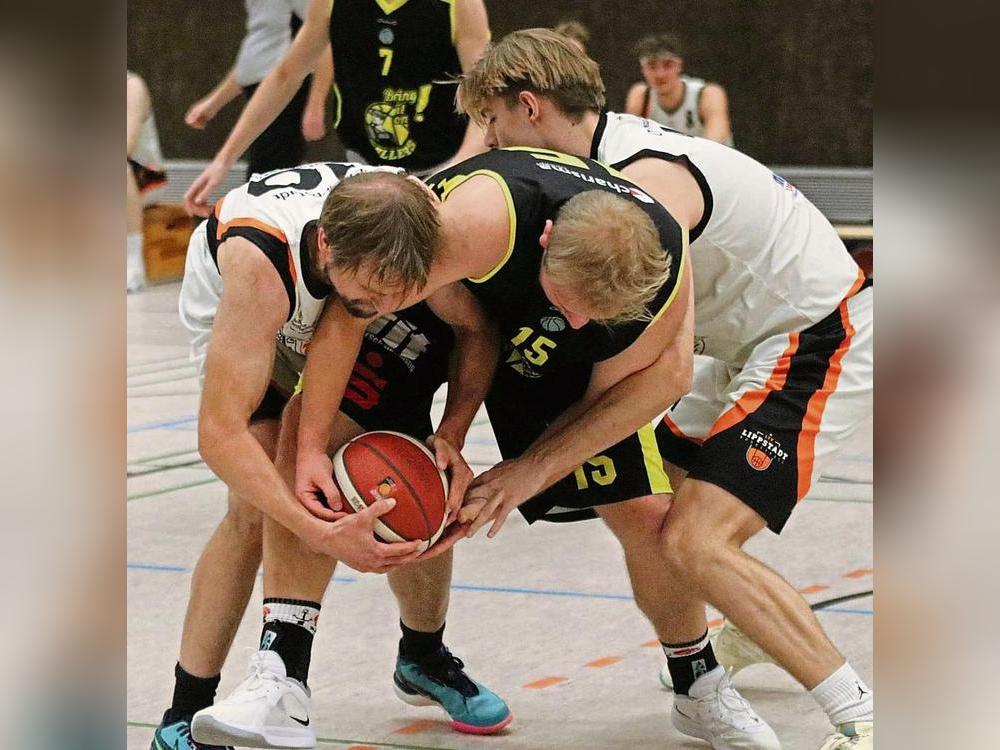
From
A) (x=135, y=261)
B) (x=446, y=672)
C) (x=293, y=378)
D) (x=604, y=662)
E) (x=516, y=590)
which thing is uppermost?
(x=293, y=378)

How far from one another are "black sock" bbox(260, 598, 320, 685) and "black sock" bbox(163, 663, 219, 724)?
0.22 metres

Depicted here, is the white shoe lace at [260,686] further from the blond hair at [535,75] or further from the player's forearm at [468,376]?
the blond hair at [535,75]

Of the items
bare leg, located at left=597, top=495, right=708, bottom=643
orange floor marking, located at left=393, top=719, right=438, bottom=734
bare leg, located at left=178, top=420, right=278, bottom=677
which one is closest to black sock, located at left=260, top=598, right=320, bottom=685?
bare leg, located at left=178, top=420, right=278, bottom=677

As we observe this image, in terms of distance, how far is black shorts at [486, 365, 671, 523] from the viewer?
3.02m

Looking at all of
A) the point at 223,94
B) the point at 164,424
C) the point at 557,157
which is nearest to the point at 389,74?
the point at 223,94

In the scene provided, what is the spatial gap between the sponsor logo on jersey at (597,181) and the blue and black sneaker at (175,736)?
1.37 metres

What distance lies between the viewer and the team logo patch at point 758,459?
9.88ft

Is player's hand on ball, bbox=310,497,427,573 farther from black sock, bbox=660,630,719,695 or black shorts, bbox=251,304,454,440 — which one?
black sock, bbox=660,630,719,695

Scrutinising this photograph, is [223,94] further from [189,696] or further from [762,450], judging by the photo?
[762,450]

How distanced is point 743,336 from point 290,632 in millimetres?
1235

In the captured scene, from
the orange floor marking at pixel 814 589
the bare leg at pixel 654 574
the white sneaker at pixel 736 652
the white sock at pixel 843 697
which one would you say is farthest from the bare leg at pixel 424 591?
the orange floor marking at pixel 814 589

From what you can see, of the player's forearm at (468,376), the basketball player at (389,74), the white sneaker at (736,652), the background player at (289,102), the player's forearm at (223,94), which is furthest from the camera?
the background player at (289,102)

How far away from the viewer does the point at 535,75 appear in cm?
285

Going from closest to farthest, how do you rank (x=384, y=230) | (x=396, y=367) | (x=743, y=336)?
(x=384, y=230) → (x=396, y=367) → (x=743, y=336)
